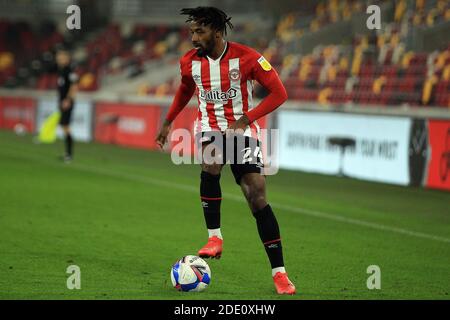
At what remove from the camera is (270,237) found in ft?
22.9

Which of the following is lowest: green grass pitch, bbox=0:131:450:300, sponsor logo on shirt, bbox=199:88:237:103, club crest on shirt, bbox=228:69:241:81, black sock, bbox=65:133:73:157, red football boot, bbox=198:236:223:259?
black sock, bbox=65:133:73:157

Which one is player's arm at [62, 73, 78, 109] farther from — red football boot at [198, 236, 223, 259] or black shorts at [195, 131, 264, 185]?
black shorts at [195, 131, 264, 185]

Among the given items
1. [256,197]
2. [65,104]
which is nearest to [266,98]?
[256,197]

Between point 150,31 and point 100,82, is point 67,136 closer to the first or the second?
point 100,82

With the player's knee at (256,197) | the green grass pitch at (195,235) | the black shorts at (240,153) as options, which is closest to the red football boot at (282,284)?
the green grass pitch at (195,235)

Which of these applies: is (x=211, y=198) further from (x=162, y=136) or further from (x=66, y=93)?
(x=66, y=93)

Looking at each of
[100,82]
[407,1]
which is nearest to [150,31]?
[100,82]

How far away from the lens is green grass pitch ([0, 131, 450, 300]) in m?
7.19

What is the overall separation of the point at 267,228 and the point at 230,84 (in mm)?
1148

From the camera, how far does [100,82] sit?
3347 centimetres

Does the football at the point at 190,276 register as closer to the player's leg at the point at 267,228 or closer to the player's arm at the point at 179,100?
the player's leg at the point at 267,228

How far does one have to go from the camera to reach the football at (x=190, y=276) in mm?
6926

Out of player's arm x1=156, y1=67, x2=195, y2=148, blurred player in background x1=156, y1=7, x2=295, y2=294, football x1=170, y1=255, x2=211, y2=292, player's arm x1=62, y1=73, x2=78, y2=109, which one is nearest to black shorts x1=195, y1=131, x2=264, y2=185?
blurred player in background x1=156, y1=7, x2=295, y2=294
